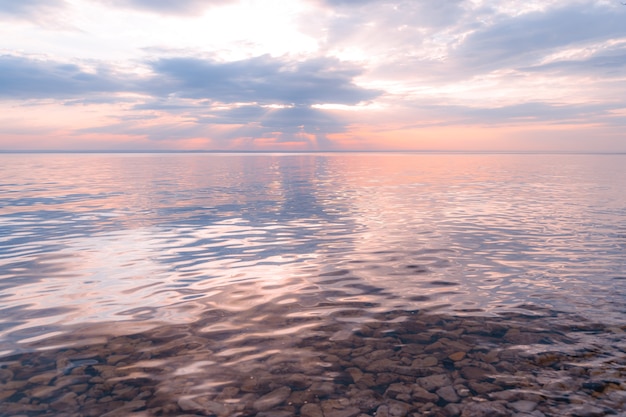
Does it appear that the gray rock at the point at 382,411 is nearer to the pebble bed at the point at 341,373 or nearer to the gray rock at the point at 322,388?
the pebble bed at the point at 341,373

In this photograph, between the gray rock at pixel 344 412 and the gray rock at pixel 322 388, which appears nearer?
the gray rock at pixel 344 412

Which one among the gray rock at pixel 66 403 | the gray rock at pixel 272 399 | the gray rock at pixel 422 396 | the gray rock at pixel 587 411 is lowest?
the gray rock at pixel 422 396

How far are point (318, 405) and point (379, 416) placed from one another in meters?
1.00

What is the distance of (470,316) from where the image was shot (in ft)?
34.9

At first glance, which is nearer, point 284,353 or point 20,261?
point 284,353

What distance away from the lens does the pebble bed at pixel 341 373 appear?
274 inches

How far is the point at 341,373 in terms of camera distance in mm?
8047

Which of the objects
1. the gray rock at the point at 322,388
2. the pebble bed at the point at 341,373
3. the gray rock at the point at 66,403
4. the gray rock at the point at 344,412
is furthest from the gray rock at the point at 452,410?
the gray rock at the point at 66,403

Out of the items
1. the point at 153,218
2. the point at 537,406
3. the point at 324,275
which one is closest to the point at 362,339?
the point at 537,406

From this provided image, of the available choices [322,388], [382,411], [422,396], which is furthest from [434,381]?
[322,388]

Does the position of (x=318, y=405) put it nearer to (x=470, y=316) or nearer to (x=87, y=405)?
(x=87, y=405)

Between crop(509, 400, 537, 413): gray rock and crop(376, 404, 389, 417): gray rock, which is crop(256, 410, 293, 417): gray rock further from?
crop(509, 400, 537, 413): gray rock

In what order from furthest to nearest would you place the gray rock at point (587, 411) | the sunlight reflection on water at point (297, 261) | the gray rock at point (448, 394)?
1. the sunlight reflection on water at point (297, 261)
2. the gray rock at point (448, 394)
3. the gray rock at point (587, 411)

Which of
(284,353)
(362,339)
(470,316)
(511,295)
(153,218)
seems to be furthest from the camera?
(153,218)
